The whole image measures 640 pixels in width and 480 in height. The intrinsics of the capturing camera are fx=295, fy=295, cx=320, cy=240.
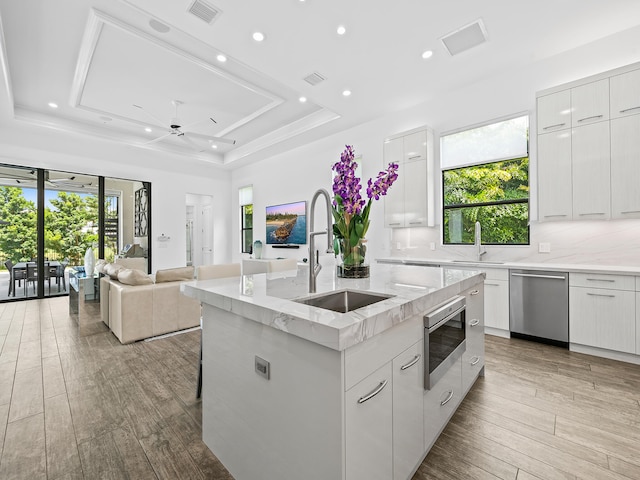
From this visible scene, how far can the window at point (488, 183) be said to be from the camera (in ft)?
11.7

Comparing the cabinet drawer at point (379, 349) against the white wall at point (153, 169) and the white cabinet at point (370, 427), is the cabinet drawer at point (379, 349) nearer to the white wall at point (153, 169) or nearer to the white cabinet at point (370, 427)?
the white cabinet at point (370, 427)

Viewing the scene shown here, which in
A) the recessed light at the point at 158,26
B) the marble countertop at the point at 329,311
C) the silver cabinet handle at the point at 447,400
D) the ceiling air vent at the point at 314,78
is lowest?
the silver cabinet handle at the point at 447,400

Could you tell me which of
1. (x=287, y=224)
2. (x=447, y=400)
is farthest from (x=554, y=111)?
(x=287, y=224)

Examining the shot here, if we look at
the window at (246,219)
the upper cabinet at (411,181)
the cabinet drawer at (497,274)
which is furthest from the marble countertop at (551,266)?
the window at (246,219)

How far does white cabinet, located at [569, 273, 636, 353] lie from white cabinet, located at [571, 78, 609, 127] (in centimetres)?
153

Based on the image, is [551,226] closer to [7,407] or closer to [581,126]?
[581,126]

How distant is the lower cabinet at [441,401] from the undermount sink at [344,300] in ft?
1.64

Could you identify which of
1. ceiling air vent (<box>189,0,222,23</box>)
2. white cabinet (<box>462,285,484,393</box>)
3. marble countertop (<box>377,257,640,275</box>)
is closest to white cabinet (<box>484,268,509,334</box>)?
marble countertop (<box>377,257,640,275</box>)

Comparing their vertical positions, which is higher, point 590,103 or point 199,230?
point 590,103

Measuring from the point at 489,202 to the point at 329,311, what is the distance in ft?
11.9

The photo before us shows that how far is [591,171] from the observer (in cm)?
291

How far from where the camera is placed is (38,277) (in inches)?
222

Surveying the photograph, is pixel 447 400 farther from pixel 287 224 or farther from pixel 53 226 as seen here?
pixel 53 226

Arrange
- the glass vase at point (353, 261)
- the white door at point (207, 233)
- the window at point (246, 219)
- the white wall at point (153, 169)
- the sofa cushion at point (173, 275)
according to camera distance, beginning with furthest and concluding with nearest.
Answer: the white door at point (207, 233)
the window at point (246, 219)
the white wall at point (153, 169)
the sofa cushion at point (173, 275)
the glass vase at point (353, 261)
